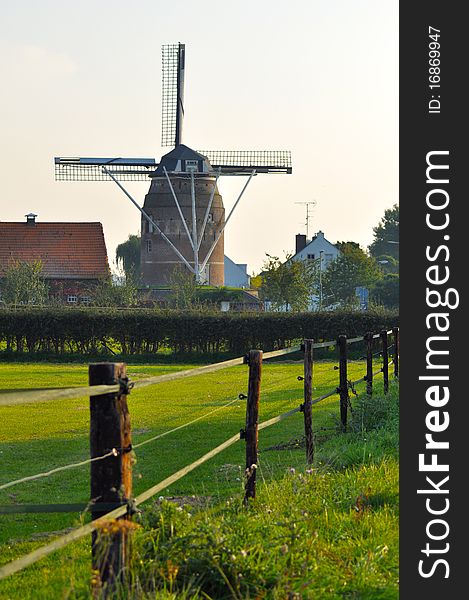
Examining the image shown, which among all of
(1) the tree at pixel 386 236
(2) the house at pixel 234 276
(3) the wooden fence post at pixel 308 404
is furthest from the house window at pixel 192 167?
(1) the tree at pixel 386 236

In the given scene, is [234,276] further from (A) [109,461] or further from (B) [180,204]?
(A) [109,461]

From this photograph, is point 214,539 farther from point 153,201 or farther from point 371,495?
point 153,201

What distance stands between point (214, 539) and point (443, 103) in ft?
11.1

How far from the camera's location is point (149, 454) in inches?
576

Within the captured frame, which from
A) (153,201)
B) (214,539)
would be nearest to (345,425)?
(214,539)

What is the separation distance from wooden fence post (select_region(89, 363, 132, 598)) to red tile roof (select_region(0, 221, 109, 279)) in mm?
69318

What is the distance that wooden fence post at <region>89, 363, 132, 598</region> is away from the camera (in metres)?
5.64

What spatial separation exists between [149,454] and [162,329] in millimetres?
31654

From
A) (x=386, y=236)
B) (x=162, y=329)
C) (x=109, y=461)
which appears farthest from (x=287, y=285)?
(x=386, y=236)

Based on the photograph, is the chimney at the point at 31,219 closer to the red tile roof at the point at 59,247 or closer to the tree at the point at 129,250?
the red tile roof at the point at 59,247

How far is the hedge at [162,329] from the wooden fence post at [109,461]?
40.0 meters

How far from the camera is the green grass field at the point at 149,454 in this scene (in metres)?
7.77

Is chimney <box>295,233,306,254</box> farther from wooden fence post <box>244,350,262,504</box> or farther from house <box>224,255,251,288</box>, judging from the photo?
wooden fence post <box>244,350,262,504</box>

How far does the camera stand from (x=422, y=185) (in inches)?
291
